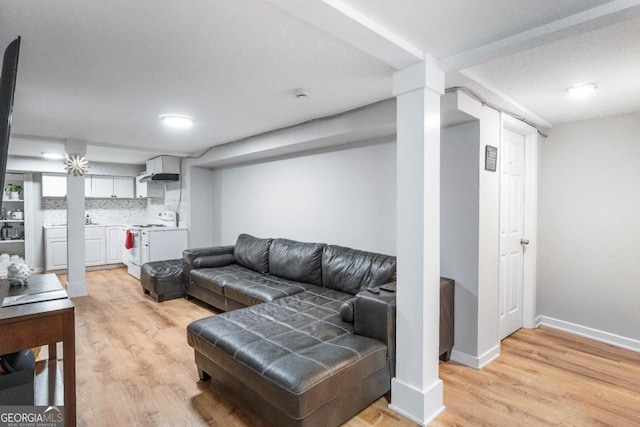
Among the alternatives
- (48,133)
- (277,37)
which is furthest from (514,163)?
(48,133)

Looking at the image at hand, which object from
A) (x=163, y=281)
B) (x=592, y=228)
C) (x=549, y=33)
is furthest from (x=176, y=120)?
(x=592, y=228)

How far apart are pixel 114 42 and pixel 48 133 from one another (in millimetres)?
3307

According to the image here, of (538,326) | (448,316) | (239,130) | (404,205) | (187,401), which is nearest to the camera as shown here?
(404,205)

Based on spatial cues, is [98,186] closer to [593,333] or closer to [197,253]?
[197,253]

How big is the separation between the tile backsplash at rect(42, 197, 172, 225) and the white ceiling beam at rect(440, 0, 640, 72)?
21.0 feet

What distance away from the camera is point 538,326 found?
3611mm

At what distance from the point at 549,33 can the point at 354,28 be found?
3.10 ft

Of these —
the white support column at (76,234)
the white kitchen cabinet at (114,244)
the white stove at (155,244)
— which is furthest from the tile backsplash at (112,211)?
the white support column at (76,234)

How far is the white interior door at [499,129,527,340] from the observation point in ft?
10.4

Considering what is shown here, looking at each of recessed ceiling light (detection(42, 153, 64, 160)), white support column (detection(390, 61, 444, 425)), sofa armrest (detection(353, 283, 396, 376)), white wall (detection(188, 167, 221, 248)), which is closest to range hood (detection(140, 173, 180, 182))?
white wall (detection(188, 167, 221, 248))

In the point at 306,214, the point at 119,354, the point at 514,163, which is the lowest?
the point at 119,354

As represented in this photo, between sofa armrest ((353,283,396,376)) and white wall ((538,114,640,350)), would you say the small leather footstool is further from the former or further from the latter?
white wall ((538,114,640,350))

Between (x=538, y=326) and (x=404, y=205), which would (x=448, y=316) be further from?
(x=538, y=326)

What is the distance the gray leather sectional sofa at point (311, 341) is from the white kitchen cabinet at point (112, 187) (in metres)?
5.08
